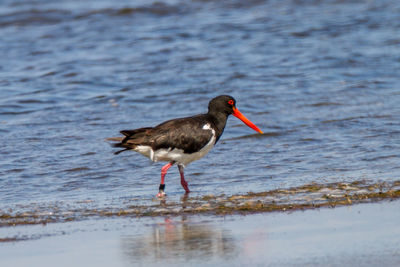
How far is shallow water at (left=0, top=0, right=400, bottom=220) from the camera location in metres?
7.75

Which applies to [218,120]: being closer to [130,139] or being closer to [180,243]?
[130,139]

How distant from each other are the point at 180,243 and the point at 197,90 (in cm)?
737

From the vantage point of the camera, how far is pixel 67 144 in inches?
368

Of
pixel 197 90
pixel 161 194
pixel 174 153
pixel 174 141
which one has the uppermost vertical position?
pixel 174 141

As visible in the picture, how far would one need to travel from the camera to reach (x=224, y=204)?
635 cm

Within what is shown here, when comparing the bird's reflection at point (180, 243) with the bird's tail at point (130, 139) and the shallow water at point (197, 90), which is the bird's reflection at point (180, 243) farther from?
the bird's tail at point (130, 139)

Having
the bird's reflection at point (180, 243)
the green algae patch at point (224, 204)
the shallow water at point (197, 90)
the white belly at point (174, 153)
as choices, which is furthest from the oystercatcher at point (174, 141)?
the bird's reflection at point (180, 243)

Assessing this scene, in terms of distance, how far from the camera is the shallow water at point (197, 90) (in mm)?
7750

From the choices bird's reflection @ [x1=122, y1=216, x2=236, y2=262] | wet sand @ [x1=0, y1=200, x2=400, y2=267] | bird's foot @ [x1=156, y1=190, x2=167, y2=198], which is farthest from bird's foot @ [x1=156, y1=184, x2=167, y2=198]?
bird's reflection @ [x1=122, y1=216, x2=236, y2=262]

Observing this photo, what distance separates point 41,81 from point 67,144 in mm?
4464

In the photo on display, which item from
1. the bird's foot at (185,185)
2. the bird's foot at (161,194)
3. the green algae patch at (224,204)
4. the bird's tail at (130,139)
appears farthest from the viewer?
the bird's tail at (130,139)

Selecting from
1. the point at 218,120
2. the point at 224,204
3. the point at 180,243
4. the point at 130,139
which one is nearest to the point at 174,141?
the point at 130,139

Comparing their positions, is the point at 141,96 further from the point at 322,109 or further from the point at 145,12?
the point at 145,12

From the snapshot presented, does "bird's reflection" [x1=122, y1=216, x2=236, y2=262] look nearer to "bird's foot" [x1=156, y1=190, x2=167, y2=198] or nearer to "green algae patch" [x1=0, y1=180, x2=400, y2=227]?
"green algae patch" [x1=0, y1=180, x2=400, y2=227]
